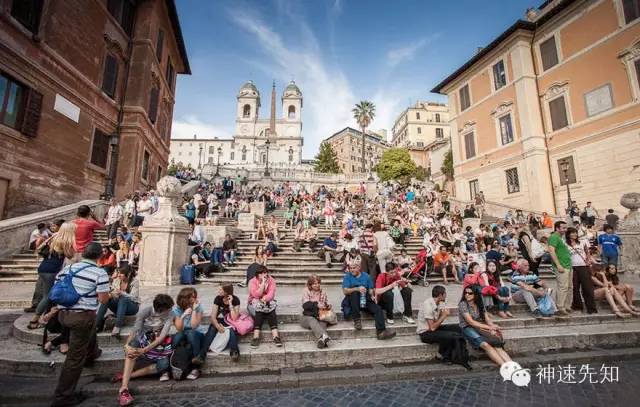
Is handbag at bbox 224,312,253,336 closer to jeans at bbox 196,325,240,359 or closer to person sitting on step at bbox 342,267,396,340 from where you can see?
jeans at bbox 196,325,240,359

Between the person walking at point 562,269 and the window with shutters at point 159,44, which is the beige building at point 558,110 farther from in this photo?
the window with shutters at point 159,44

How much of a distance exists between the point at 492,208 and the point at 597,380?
1777 centimetres

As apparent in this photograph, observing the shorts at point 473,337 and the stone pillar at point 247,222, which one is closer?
the shorts at point 473,337

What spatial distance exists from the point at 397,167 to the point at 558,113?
28.8 meters

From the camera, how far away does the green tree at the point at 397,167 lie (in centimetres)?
4747

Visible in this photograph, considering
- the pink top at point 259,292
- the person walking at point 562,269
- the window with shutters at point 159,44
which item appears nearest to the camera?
the pink top at point 259,292

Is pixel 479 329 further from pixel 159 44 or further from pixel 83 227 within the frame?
pixel 159 44

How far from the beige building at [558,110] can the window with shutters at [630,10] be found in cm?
5

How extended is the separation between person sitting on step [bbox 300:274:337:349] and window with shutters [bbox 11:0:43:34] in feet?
50.2

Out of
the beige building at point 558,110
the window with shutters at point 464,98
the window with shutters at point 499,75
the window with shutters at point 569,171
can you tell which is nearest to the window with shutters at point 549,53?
the beige building at point 558,110

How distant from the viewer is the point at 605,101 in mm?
16328

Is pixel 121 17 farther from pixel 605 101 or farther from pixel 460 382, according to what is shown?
pixel 605 101

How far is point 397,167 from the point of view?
47406 millimetres

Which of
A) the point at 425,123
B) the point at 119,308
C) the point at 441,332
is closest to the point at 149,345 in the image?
the point at 119,308
